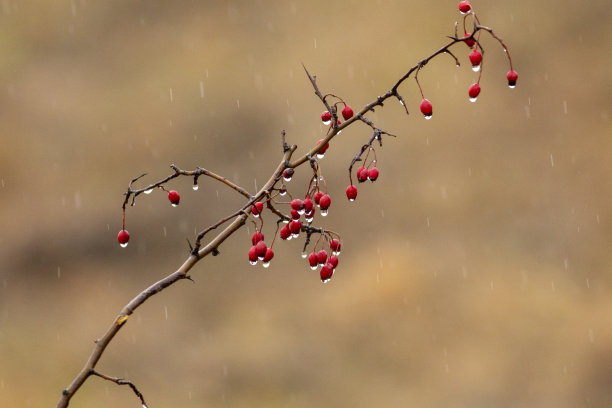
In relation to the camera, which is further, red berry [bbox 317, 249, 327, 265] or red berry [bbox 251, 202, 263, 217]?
red berry [bbox 317, 249, 327, 265]

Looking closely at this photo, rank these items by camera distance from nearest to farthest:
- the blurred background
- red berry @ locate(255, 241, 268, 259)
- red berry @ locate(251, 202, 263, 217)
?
red berry @ locate(251, 202, 263, 217) < red berry @ locate(255, 241, 268, 259) < the blurred background

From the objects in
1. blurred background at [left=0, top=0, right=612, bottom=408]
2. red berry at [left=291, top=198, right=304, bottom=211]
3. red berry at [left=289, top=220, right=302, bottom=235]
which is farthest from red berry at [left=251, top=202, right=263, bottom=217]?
blurred background at [left=0, top=0, right=612, bottom=408]

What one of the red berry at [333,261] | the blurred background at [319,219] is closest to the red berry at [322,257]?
the red berry at [333,261]

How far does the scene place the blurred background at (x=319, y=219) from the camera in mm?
6801

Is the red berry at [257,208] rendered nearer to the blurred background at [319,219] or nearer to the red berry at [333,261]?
the red berry at [333,261]

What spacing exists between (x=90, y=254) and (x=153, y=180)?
105 centimetres

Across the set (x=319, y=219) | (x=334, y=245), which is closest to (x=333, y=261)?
(x=334, y=245)

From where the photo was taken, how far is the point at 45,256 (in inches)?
314

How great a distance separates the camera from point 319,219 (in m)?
8.04

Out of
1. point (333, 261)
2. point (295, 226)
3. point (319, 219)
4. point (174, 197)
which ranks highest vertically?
point (319, 219)

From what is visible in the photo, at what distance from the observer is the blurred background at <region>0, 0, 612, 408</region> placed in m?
6.80

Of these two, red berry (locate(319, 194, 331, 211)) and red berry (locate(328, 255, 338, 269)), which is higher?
red berry (locate(319, 194, 331, 211))

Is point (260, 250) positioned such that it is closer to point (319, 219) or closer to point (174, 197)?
point (174, 197)

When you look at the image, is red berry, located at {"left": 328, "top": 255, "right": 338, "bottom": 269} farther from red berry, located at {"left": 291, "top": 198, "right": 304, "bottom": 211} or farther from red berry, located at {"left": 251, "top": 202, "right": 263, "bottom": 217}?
red berry, located at {"left": 251, "top": 202, "right": 263, "bottom": 217}
